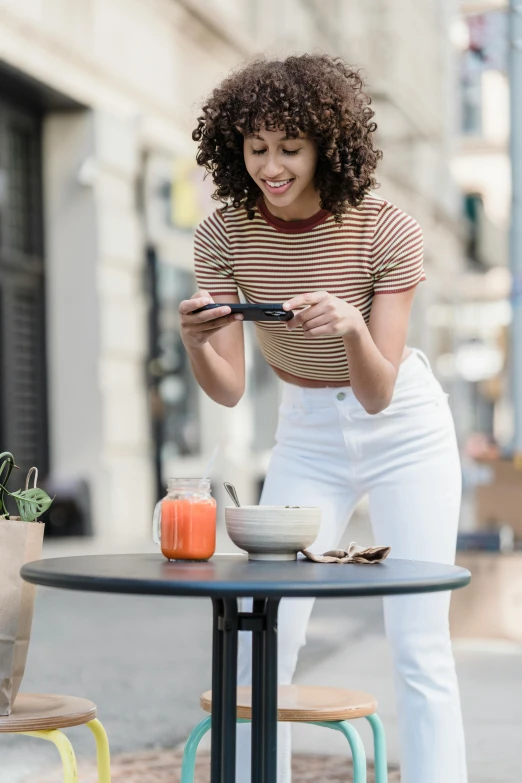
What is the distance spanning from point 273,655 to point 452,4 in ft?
81.7

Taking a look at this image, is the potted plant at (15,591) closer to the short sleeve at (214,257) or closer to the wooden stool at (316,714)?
the wooden stool at (316,714)

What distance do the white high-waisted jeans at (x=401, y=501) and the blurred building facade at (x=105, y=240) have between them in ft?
22.9

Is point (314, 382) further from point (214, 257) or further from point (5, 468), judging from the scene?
point (5, 468)

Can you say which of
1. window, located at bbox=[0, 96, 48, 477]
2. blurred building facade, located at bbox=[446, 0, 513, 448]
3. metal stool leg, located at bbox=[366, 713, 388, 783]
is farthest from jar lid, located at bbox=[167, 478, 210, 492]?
blurred building facade, located at bbox=[446, 0, 513, 448]

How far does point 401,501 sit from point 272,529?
602mm

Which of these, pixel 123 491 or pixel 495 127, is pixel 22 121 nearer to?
pixel 123 491

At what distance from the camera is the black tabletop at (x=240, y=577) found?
6.32ft

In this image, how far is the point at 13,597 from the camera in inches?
97.6

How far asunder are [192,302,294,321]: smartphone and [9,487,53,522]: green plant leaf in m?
0.48

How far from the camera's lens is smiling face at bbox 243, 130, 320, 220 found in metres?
2.62

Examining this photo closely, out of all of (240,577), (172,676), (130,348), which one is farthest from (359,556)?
(130,348)

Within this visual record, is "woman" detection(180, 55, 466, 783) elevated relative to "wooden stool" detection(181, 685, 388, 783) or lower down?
elevated

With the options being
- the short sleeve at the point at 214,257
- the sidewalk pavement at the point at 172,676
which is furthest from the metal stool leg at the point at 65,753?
the sidewalk pavement at the point at 172,676

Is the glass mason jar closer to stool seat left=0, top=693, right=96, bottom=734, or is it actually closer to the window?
stool seat left=0, top=693, right=96, bottom=734
